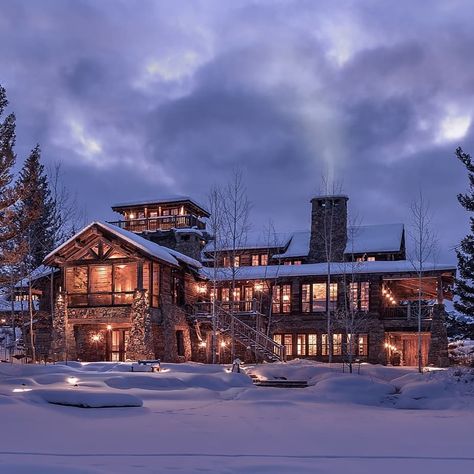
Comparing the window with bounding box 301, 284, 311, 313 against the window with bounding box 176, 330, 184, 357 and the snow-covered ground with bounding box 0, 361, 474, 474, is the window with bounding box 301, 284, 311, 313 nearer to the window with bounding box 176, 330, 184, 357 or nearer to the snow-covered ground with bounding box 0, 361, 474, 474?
the window with bounding box 176, 330, 184, 357

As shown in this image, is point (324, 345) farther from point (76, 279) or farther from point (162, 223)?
point (162, 223)

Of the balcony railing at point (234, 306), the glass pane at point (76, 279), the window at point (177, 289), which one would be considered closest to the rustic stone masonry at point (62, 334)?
the glass pane at point (76, 279)

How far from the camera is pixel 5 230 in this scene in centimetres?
2497

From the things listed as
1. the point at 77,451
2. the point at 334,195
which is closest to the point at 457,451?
the point at 77,451

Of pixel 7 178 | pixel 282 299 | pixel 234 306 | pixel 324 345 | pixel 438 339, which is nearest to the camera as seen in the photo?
pixel 7 178

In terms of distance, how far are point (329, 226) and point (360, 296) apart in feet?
19.8

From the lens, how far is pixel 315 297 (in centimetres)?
3491

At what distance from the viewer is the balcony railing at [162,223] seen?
42.1m

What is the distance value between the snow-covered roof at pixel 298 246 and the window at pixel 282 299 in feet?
10.7

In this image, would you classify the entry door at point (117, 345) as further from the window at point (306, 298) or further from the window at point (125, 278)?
the window at point (306, 298)

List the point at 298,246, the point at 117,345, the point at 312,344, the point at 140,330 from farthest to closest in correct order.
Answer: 1. the point at 298,246
2. the point at 312,344
3. the point at 117,345
4. the point at 140,330

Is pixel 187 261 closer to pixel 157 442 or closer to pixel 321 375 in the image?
pixel 321 375

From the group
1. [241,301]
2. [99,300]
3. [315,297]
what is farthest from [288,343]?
[99,300]

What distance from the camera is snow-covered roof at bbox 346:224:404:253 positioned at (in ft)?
123
